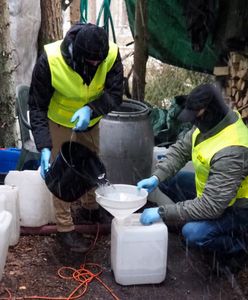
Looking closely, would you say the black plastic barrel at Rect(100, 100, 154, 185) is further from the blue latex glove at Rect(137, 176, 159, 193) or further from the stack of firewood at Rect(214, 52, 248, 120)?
the stack of firewood at Rect(214, 52, 248, 120)

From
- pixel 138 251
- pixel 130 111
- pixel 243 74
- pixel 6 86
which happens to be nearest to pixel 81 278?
pixel 138 251

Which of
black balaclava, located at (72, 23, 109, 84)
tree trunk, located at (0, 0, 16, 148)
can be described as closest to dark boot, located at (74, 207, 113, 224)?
tree trunk, located at (0, 0, 16, 148)

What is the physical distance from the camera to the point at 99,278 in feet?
11.1

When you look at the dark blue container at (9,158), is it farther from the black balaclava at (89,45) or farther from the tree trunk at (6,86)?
the black balaclava at (89,45)

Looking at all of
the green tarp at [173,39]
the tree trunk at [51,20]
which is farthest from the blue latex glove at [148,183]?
the tree trunk at [51,20]

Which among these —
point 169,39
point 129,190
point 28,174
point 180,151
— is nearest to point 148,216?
point 129,190

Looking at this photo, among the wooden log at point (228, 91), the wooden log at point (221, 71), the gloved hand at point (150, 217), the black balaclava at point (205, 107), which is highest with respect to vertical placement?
the black balaclava at point (205, 107)

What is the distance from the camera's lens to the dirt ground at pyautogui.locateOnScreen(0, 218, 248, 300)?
3.20 metres

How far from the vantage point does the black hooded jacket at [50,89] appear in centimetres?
325

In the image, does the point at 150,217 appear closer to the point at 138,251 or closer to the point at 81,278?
the point at 138,251

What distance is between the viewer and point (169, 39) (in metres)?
6.11

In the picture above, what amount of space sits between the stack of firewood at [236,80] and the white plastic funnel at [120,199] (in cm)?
193

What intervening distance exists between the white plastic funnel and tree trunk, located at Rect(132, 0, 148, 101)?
2650 millimetres

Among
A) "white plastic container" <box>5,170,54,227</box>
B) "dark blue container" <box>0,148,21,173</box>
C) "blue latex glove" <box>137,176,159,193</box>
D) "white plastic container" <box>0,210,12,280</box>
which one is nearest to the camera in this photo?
"white plastic container" <box>0,210,12,280</box>
